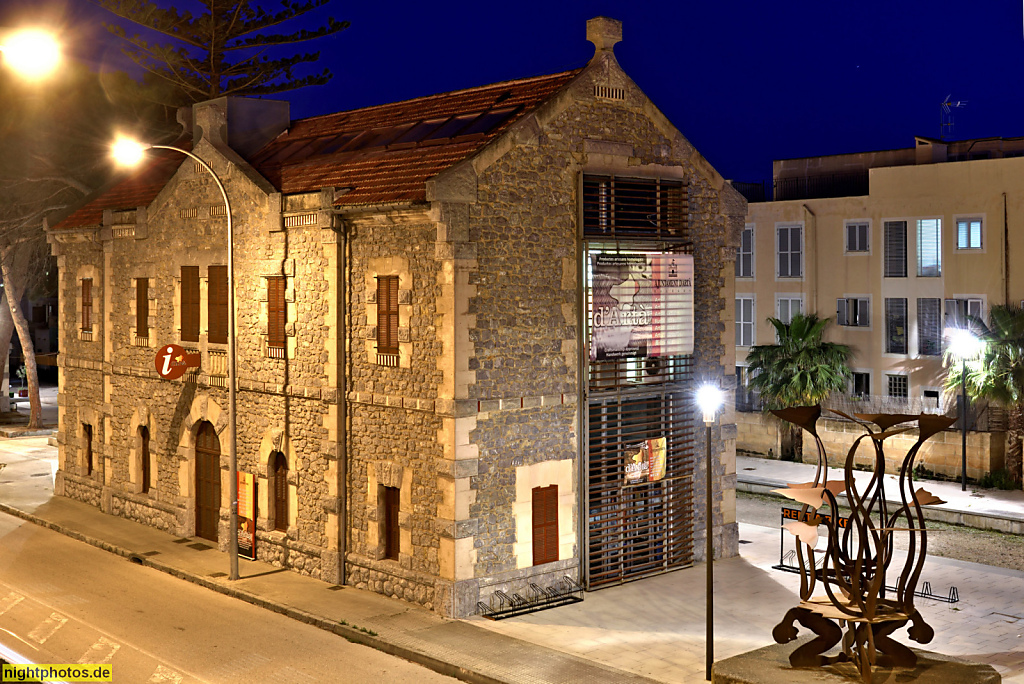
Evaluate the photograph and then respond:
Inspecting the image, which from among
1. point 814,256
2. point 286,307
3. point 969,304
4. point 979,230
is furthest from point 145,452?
point 979,230

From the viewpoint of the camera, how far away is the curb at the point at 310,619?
661 inches

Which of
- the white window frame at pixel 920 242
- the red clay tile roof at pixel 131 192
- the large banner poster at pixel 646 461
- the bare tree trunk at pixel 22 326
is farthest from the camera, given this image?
the bare tree trunk at pixel 22 326

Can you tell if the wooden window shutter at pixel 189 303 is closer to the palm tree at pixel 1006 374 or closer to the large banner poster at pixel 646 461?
the large banner poster at pixel 646 461

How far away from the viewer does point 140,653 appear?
58.1 feet

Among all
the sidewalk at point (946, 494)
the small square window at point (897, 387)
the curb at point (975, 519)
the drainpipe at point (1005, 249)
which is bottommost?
the curb at point (975, 519)

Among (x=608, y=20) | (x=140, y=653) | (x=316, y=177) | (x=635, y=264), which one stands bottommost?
(x=140, y=653)

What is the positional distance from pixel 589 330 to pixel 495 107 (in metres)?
4.85

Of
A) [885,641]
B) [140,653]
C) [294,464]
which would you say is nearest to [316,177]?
[294,464]

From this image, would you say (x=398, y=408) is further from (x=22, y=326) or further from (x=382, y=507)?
(x=22, y=326)

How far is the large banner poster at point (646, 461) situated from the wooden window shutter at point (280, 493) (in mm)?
7355

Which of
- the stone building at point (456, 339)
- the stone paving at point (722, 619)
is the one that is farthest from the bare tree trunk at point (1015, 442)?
the stone building at point (456, 339)

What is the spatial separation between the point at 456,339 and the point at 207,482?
31.8 feet

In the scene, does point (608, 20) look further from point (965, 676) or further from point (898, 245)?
point (898, 245)

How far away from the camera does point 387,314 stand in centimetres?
2109
